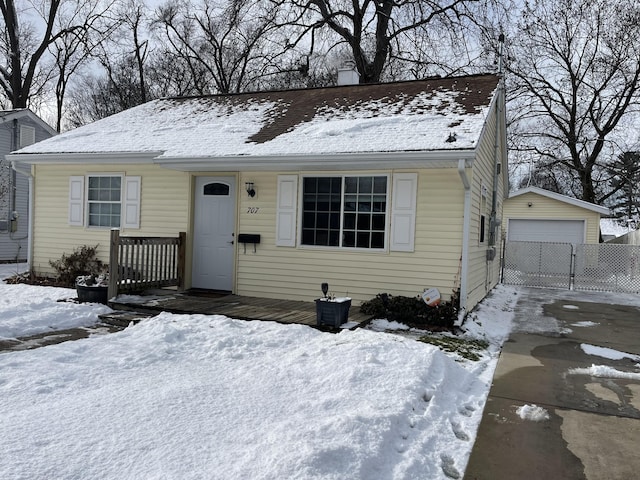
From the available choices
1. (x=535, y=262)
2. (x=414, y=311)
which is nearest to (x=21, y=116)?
(x=414, y=311)

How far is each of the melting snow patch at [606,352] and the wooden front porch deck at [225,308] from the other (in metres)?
2.85

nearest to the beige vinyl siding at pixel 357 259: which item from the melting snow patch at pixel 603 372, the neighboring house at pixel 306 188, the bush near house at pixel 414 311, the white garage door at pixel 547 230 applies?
the neighboring house at pixel 306 188

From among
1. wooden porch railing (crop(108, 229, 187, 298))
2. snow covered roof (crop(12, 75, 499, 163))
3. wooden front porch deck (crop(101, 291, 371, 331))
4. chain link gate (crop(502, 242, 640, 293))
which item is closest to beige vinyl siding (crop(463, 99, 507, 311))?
snow covered roof (crop(12, 75, 499, 163))

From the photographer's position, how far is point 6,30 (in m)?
22.0

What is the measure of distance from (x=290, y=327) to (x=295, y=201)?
2.82 metres

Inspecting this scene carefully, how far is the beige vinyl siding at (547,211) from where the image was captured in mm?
17922

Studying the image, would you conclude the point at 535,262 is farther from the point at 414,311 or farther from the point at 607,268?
the point at 414,311

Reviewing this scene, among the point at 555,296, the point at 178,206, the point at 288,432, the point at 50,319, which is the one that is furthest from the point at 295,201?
the point at 555,296

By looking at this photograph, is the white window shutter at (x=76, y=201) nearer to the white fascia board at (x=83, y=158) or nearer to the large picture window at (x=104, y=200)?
the large picture window at (x=104, y=200)

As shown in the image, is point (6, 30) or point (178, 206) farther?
point (6, 30)

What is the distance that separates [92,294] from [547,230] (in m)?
16.3

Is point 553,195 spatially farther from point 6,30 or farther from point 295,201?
point 6,30

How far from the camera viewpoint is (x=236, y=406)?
3564 mm

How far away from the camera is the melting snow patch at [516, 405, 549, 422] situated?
3962 millimetres
